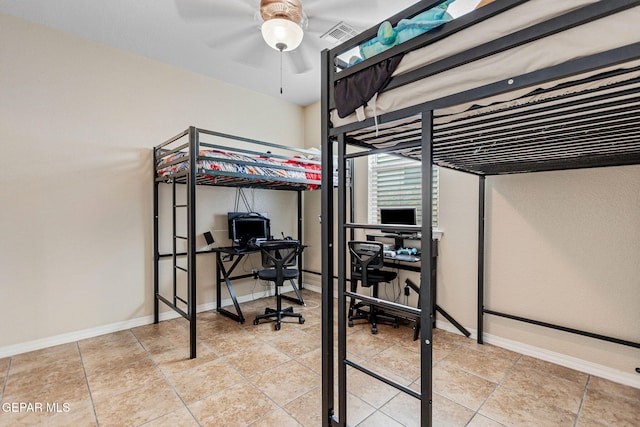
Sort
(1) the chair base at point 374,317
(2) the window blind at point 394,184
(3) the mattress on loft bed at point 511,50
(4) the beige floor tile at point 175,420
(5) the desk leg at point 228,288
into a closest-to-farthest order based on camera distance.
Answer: (3) the mattress on loft bed at point 511,50 < (4) the beige floor tile at point 175,420 < (1) the chair base at point 374,317 < (5) the desk leg at point 228,288 < (2) the window blind at point 394,184

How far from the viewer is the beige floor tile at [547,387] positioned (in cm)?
195

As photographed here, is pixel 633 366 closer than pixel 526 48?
No

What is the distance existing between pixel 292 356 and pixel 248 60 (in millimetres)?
2579

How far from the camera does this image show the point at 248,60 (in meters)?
2.55

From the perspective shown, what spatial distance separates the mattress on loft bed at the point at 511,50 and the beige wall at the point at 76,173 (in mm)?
3049

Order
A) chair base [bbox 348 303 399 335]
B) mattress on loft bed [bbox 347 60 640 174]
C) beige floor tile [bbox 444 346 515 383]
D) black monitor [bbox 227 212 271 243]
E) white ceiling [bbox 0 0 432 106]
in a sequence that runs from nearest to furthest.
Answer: mattress on loft bed [bbox 347 60 640 174] → white ceiling [bbox 0 0 432 106] → beige floor tile [bbox 444 346 515 383] → chair base [bbox 348 303 399 335] → black monitor [bbox 227 212 271 243]

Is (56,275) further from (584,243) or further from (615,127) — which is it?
(584,243)

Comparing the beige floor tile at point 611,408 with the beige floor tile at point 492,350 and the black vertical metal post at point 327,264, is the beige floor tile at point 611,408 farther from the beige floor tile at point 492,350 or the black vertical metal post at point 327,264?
the black vertical metal post at point 327,264

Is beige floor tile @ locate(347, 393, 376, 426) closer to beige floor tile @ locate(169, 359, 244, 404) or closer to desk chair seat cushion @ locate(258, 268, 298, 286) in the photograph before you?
beige floor tile @ locate(169, 359, 244, 404)

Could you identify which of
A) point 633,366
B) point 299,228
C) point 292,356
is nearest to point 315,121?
point 299,228

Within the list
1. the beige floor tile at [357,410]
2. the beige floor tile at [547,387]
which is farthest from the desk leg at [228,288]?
the beige floor tile at [547,387]

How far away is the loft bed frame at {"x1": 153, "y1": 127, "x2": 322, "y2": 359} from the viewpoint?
99.3 inches

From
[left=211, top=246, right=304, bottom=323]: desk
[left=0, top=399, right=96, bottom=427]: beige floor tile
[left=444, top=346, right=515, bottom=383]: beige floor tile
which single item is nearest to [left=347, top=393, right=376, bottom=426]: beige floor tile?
[left=444, top=346, right=515, bottom=383]: beige floor tile

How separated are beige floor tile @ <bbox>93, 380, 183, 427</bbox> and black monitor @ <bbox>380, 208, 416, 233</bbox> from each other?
2.53 m
